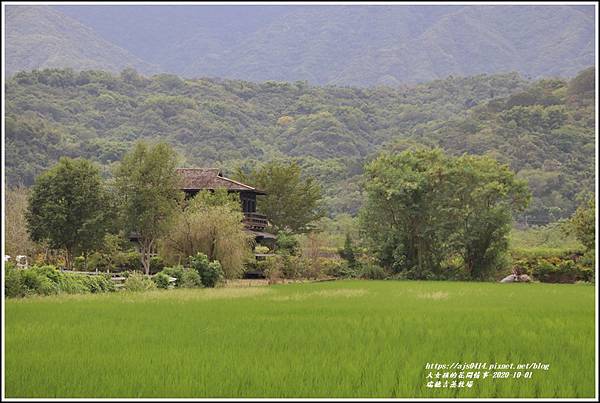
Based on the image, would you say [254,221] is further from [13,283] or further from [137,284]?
[13,283]

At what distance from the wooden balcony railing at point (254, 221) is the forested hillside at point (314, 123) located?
117ft

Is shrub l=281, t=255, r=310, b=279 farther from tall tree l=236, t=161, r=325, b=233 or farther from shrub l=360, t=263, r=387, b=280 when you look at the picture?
tall tree l=236, t=161, r=325, b=233

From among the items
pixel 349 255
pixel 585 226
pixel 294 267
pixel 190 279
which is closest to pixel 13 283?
pixel 190 279

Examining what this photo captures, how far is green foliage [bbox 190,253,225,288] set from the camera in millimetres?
31500

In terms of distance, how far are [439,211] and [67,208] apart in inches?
746

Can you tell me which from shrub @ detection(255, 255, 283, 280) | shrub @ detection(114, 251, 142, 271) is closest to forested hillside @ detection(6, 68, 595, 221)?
shrub @ detection(255, 255, 283, 280)

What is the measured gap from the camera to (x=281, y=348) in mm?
11594

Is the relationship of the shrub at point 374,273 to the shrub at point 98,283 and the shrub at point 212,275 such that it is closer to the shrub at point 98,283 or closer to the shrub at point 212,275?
the shrub at point 212,275

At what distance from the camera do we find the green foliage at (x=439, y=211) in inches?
1601

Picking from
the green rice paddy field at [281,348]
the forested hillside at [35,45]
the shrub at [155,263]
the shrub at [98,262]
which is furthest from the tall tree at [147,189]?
A: the forested hillside at [35,45]

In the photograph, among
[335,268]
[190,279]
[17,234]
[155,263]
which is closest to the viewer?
[190,279]

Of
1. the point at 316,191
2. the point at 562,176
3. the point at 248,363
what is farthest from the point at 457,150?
the point at 248,363

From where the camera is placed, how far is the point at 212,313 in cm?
1767

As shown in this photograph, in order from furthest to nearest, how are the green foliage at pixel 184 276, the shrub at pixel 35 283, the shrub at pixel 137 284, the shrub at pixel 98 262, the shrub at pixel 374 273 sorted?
the shrub at pixel 374 273, the shrub at pixel 98 262, the green foliage at pixel 184 276, the shrub at pixel 137 284, the shrub at pixel 35 283
